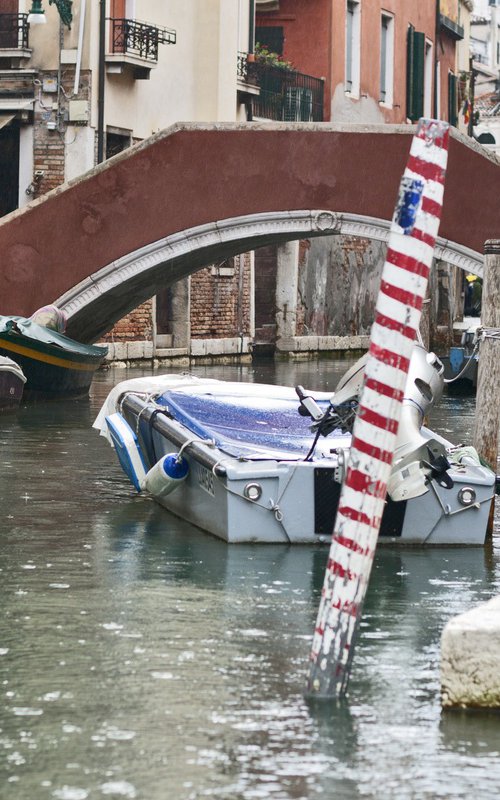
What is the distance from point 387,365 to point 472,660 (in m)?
0.84

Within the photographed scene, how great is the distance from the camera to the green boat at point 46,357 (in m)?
15.9

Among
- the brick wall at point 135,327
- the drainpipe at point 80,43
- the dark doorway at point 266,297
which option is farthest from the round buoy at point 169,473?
the dark doorway at point 266,297

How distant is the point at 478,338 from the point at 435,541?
161 centimetres

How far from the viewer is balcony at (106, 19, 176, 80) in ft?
64.2

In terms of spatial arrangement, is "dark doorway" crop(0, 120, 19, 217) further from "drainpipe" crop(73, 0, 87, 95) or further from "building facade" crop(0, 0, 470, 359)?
"drainpipe" crop(73, 0, 87, 95)

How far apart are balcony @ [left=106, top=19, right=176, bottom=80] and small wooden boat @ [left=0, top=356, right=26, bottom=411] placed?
5279mm

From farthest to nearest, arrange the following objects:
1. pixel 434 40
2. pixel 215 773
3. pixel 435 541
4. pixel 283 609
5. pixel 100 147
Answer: pixel 434 40 → pixel 100 147 → pixel 435 541 → pixel 283 609 → pixel 215 773

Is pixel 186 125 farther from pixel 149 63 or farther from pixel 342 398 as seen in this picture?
pixel 342 398

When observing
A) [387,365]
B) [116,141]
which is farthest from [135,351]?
[387,365]

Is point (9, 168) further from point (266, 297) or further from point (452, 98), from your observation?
point (452, 98)

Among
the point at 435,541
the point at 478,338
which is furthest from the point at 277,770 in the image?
the point at 478,338

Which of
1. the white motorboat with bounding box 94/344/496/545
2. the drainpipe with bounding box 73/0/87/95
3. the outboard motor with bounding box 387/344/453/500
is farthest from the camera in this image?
the drainpipe with bounding box 73/0/87/95

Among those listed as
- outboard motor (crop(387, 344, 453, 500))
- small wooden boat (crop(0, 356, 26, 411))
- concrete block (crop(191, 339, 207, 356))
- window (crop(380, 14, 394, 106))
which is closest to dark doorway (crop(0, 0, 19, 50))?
concrete block (crop(191, 339, 207, 356))

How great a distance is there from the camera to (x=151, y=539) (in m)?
8.61
